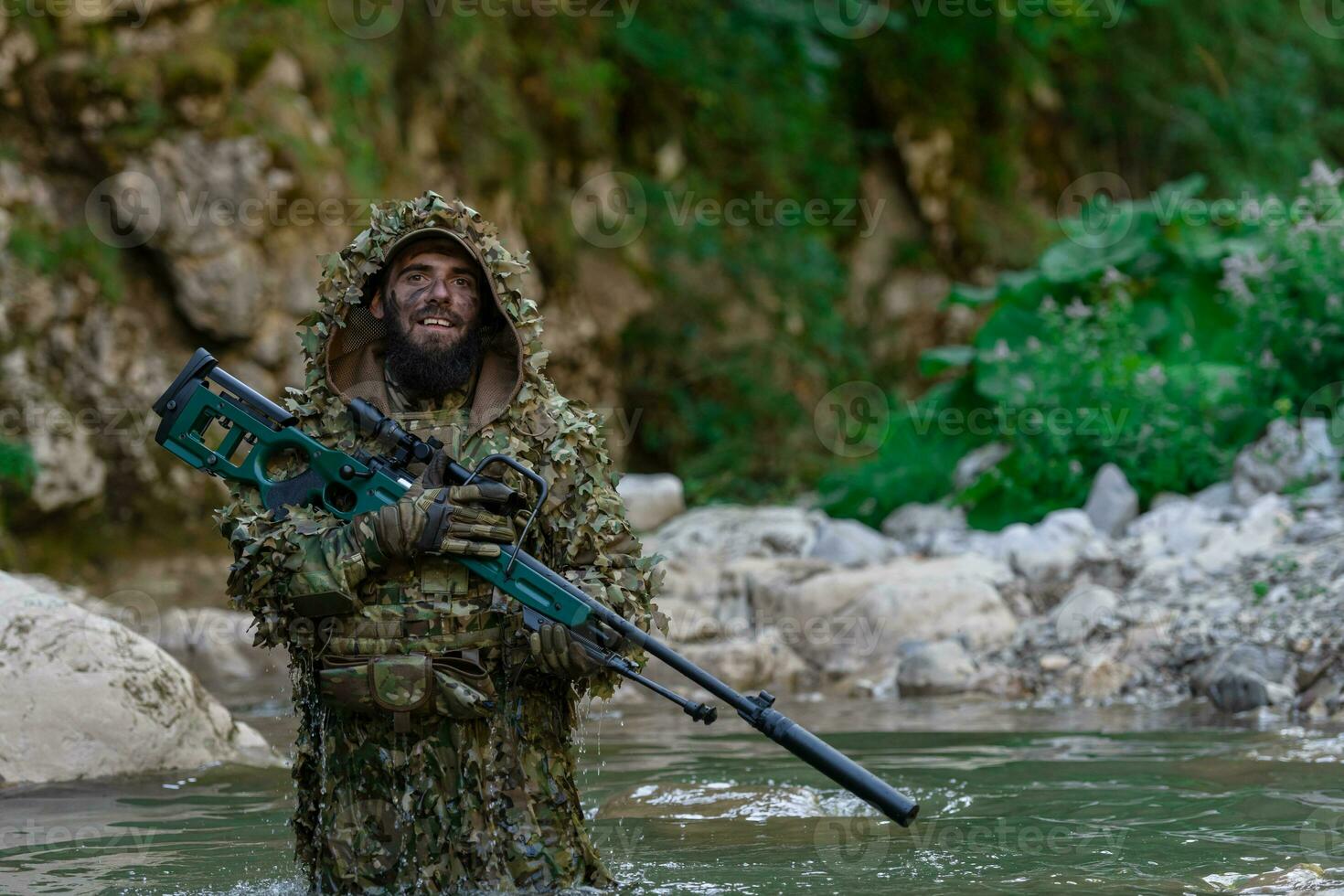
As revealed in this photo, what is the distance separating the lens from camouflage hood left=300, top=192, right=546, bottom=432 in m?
4.14

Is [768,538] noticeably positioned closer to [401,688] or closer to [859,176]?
[401,688]

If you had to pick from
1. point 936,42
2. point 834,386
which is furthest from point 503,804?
point 936,42

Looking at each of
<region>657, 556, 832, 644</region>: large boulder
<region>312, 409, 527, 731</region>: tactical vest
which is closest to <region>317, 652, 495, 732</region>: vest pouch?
<region>312, 409, 527, 731</region>: tactical vest

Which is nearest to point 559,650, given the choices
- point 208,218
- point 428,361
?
point 428,361

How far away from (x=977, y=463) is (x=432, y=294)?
8110 millimetres

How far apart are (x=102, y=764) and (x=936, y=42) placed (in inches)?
545

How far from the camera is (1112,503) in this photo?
1005 cm

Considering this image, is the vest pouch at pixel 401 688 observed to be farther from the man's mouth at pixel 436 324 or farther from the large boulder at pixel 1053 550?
the large boulder at pixel 1053 550

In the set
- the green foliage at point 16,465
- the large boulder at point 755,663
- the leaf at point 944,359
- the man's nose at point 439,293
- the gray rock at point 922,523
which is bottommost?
the large boulder at point 755,663

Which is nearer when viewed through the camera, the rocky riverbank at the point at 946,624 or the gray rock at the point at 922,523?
the rocky riverbank at the point at 946,624

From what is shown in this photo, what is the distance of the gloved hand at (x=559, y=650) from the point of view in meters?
3.82

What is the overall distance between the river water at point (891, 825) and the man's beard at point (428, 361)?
1413 mm

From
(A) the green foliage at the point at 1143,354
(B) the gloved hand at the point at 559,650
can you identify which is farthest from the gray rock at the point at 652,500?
(B) the gloved hand at the point at 559,650

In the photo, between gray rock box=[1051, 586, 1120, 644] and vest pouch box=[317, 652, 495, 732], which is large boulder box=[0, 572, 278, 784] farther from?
gray rock box=[1051, 586, 1120, 644]
